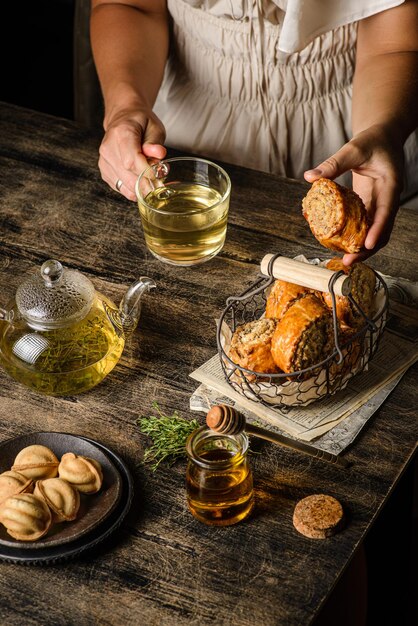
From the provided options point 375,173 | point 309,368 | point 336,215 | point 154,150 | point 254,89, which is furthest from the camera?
point 254,89

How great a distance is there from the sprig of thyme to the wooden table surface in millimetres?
11

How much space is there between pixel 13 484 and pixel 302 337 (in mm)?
363

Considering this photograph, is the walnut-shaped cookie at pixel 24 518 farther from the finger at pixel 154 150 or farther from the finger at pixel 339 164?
the finger at pixel 154 150

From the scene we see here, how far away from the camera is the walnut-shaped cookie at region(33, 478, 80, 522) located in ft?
2.83

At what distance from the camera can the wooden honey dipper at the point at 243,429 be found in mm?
883

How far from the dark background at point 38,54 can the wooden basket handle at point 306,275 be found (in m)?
1.88

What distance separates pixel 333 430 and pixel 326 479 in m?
0.08

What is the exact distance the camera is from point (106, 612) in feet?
2.62

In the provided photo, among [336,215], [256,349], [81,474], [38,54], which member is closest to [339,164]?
[336,215]

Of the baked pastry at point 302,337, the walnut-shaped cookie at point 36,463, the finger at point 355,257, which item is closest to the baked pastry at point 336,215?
the finger at point 355,257

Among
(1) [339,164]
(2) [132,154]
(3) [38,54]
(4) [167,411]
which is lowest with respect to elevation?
(3) [38,54]

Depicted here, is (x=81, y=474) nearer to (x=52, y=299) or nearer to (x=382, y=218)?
(x=52, y=299)

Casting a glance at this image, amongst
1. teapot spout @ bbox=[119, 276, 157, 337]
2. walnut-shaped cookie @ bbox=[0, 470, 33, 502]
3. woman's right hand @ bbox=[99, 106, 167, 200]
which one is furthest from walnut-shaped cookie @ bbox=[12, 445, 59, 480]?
woman's right hand @ bbox=[99, 106, 167, 200]

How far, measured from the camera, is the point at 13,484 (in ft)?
2.89
